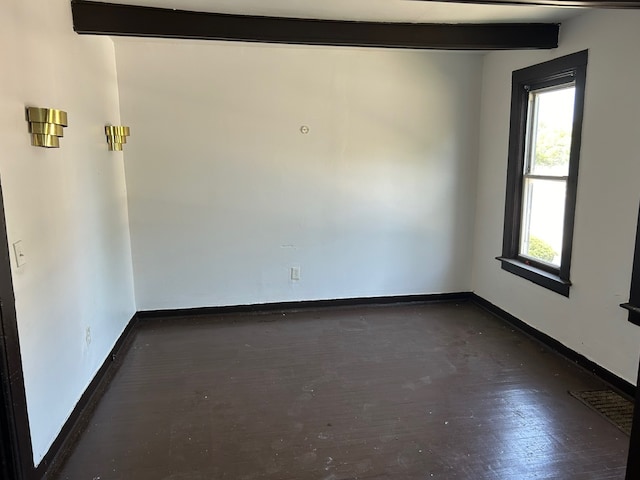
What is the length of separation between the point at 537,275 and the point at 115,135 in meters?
3.45

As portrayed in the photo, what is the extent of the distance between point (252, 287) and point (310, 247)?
Result: 0.66 metres

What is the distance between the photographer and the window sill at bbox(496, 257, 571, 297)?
10.9ft

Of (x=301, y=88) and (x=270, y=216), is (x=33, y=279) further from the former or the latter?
(x=301, y=88)

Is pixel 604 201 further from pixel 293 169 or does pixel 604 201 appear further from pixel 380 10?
pixel 293 169

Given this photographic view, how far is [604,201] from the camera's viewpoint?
295 centimetres

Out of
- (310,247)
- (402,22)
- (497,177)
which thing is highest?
(402,22)

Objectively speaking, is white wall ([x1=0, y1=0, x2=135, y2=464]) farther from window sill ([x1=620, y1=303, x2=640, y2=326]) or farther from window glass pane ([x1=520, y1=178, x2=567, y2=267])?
window glass pane ([x1=520, y1=178, x2=567, y2=267])

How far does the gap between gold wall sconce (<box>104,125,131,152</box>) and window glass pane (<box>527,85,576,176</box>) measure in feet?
10.7

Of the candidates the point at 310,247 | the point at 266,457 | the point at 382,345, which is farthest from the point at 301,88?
the point at 266,457

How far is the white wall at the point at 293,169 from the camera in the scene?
387 cm

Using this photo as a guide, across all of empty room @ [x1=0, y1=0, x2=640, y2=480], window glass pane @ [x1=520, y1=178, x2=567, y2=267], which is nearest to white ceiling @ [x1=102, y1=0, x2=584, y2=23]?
empty room @ [x1=0, y1=0, x2=640, y2=480]

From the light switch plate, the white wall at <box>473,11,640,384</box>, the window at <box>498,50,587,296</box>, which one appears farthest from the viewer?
the window at <box>498,50,587,296</box>

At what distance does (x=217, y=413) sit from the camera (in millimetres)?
2637

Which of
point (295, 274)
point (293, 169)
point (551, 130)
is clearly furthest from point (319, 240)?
point (551, 130)
